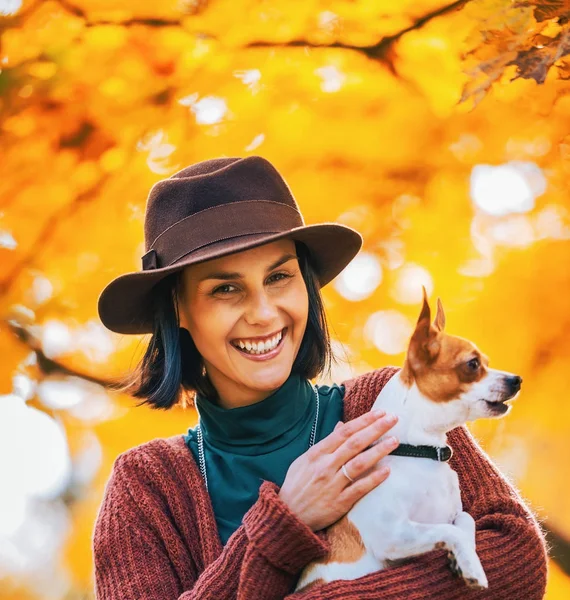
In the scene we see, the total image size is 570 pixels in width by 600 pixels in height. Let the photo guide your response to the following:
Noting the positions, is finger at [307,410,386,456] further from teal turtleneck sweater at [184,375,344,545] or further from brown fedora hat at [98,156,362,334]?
brown fedora hat at [98,156,362,334]

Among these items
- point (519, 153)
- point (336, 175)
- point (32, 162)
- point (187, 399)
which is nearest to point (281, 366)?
point (187, 399)

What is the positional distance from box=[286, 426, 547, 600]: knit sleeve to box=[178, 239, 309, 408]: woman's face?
1.26 feet

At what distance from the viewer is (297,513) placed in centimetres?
133

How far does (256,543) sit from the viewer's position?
1314 mm

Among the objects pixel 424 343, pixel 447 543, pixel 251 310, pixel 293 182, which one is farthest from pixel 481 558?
pixel 293 182

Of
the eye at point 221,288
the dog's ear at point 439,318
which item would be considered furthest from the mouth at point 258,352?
the dog's ear at point 439,318

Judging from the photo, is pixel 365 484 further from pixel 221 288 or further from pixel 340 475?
pixel 221 288

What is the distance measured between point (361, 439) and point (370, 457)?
38 mm

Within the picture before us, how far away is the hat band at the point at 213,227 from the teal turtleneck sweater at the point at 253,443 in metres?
0.33

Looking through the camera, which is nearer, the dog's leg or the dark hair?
the dog's leg

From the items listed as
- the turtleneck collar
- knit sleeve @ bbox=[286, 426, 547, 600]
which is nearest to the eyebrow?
the turtleneck collar

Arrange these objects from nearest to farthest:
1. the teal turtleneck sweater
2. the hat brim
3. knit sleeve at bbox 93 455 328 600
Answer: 1. knit sleeve at bbox 93 455 328 600
2. the hat brim
3. the teal turtleneck sweater

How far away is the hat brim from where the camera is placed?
1443mm

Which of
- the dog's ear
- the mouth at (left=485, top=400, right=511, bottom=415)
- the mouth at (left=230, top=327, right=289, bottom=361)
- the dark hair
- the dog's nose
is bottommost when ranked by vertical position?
the dark hair
